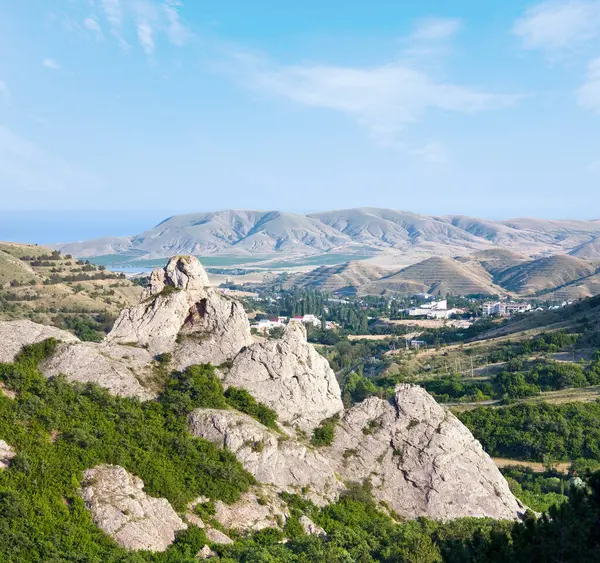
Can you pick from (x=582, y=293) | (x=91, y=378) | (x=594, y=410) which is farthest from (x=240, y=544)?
(x=582, y=293)

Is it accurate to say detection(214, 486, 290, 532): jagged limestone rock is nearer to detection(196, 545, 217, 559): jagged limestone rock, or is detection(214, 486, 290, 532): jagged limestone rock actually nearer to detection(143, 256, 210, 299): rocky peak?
detection(196, 545, 217, 559): jagged limestone rock

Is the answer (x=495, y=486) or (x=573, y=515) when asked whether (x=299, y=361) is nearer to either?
(x=495, y=486)

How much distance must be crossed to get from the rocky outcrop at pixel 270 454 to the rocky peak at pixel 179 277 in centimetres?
911

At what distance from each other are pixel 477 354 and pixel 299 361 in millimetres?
63958

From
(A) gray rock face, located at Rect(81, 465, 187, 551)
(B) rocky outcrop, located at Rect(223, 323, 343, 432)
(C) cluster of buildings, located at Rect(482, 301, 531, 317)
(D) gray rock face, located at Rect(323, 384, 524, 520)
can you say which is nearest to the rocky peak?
(B) rocky outcrop, located at Rect(223, 323, 343, 432)

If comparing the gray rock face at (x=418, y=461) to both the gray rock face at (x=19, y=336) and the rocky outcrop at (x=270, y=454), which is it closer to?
the rocky outcrop at (x=270, y=454)

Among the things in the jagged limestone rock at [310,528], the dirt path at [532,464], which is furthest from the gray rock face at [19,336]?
the dirt path at [532,464]

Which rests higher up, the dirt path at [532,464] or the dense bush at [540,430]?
the dense bush at [540,430]

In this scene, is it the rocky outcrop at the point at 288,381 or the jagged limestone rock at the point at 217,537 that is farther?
the rocky outcrop at the point at 288,381

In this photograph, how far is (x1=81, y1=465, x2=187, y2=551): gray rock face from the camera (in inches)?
814

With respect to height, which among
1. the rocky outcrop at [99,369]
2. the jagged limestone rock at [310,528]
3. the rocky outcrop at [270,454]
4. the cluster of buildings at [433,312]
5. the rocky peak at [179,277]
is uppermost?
the rocky peak at [179,277]

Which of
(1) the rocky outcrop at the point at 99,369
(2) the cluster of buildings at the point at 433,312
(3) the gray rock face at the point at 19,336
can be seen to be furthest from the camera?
(2) the cluster of buildings at the point at 433,312

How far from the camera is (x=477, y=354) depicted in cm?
8912

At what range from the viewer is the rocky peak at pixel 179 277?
34.0 meters
